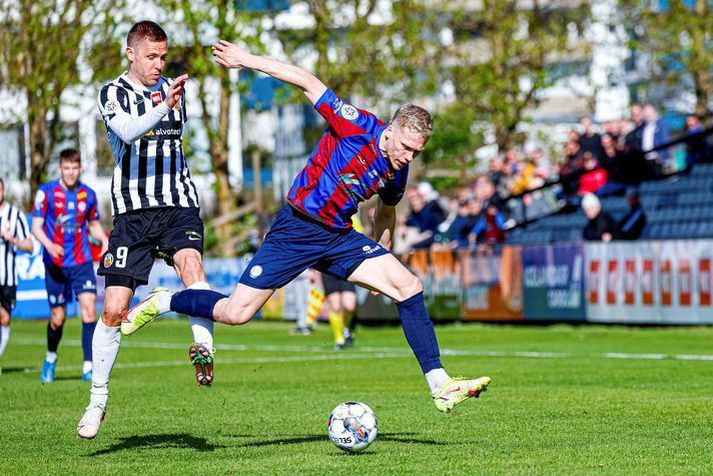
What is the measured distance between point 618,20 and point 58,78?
16.9 m

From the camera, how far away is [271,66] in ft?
25.9

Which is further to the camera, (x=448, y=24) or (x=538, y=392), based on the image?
(x=448, y=24)

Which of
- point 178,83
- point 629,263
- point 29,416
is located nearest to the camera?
point 178,83

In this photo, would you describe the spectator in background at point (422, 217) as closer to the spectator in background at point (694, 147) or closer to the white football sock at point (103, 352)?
the spectator in background at point (694, 147)

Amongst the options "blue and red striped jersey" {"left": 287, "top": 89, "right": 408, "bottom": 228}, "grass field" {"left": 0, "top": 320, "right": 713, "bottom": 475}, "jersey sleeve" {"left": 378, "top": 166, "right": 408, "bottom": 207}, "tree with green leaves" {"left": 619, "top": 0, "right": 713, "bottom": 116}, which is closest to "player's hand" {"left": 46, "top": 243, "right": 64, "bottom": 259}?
"grass field" {"left": 0, "top": 320, "right": 713, "bottom": 475}

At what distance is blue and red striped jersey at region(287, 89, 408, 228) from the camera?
818 cm

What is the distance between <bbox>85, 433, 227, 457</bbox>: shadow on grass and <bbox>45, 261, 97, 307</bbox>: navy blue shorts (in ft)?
Result: 17.8

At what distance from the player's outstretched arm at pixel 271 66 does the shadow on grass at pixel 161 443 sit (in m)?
2.31

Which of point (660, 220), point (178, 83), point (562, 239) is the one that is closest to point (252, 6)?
point (562, 239)

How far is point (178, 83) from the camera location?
8141mm

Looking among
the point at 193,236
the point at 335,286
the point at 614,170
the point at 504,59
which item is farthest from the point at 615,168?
the point at 193,236

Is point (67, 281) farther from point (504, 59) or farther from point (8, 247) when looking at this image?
point (504, 59)

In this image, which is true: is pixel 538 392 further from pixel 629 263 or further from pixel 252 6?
pixel 252 6

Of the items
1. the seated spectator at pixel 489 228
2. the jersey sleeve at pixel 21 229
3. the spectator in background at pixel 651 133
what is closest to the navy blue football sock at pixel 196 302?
the jersey sleeve at pixel 21 229
